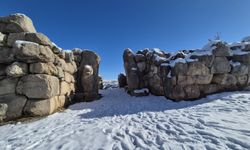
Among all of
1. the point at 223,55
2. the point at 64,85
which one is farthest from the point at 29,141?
the point at 223,55

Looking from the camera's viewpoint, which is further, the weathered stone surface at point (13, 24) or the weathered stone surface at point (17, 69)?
the weathered stone surface at point (13, 24)

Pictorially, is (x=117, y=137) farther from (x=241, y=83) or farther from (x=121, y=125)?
(x=241, y=83)

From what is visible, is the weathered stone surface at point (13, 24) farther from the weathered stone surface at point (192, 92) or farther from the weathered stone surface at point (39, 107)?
the weathered stone surface at point (192, 92)

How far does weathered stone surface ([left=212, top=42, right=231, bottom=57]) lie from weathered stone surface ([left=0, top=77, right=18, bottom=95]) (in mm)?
11681

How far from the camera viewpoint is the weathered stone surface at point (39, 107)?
668 centimetres

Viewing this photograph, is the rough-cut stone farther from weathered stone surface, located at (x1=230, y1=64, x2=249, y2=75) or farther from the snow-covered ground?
weathered stone surface, located at (x1=230, y1=64, x2=249, y2=75)

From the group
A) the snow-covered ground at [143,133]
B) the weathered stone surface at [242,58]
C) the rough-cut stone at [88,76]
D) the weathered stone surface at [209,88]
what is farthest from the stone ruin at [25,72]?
the weathered stone surface at [242,58]

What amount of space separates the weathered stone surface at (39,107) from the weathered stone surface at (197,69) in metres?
8.35

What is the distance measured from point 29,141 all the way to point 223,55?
11442mm

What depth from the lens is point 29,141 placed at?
170 inches

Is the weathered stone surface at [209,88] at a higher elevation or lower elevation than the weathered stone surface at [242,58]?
lower

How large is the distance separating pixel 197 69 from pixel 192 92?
4.98 feet

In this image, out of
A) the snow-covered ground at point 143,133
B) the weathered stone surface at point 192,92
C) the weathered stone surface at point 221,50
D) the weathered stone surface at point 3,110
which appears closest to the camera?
the snow-covered ground at point 143,133

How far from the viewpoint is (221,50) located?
9781mm
